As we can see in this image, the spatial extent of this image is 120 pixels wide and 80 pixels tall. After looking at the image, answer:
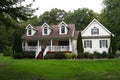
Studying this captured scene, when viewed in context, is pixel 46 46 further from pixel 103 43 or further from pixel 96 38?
pixel 103 43

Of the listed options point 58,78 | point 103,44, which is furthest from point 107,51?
point 58,78

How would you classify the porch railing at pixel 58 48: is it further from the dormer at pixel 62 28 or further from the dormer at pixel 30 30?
the dormer at pixel 30 30

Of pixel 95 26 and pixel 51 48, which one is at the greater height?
pixel 95 26

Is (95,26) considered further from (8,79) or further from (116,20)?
(8,79)

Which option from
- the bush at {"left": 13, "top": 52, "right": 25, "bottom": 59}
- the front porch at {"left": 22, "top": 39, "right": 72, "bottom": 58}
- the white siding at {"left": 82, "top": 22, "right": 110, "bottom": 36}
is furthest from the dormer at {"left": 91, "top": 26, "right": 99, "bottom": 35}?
the bush at {"left": 13, "top": 52, "right": 25, "bottom": 59}

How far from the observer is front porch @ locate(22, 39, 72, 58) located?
45.0 m

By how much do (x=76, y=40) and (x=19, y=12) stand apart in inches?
→ 1024

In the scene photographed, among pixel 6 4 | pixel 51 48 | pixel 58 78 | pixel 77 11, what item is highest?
pixel 77 11

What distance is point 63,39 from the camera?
153 ft

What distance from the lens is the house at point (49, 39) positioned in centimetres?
4519

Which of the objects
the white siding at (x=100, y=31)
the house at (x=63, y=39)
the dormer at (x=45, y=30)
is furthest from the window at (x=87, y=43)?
the dormer at (x=45, y=30)

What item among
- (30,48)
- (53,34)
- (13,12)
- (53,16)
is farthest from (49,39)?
(53,16)

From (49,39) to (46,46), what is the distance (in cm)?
195

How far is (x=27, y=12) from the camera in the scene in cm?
2105
